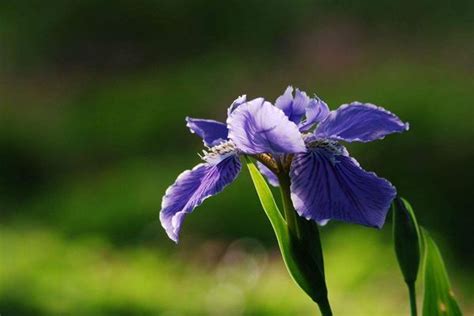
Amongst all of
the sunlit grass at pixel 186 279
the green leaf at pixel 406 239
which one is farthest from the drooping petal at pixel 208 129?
the sunlit grass at pixel 186 279

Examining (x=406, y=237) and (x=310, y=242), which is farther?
(x=406, y=237)

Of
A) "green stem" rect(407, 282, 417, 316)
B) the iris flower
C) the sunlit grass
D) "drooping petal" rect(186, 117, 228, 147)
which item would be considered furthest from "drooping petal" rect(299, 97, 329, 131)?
the sunlit grass

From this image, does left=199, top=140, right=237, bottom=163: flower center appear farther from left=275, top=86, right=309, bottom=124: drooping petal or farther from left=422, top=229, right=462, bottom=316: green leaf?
A: left=422, top=229, right=462, bottom=316: green leaf

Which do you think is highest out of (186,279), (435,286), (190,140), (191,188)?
(190,140)

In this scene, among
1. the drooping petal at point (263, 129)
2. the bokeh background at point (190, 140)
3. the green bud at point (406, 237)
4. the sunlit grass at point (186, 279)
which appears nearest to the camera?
the drooping petal at point (263, 129)

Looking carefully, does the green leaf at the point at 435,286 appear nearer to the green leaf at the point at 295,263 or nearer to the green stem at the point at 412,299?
the green stem at the point at 412,299

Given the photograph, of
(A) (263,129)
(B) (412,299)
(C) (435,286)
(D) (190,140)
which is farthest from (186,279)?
(A) (263,129)

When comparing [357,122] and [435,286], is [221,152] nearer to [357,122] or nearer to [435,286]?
[357,122]
